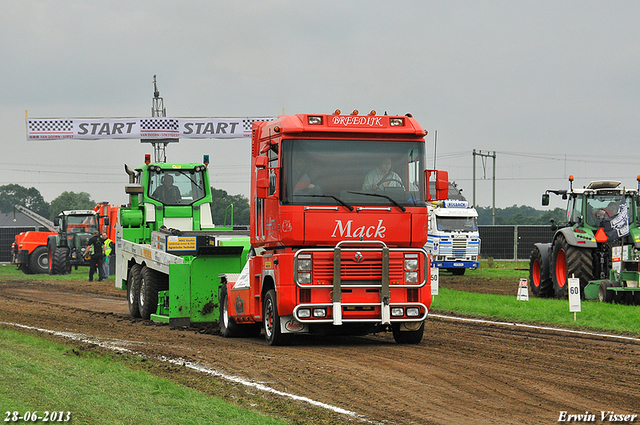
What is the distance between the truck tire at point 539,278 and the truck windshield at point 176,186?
33.1ft

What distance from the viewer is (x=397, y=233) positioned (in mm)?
12891

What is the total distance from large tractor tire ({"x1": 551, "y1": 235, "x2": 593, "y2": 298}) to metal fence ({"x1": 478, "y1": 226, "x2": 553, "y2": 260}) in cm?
2198

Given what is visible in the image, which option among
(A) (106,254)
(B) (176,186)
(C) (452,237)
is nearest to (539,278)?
(C) (452,237)

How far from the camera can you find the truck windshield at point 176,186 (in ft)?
68.1

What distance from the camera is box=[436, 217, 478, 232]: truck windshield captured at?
3697cm

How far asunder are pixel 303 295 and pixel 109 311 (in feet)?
33.7

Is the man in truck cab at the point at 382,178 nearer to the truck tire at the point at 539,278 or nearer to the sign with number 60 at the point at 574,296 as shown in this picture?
the sign with number 60 at the point at 574,296

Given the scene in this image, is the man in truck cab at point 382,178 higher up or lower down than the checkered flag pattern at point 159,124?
lower down

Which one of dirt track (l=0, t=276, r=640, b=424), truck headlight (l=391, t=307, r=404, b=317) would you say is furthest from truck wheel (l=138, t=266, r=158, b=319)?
truck headlight (l=391, t=307, r=404, b=317)

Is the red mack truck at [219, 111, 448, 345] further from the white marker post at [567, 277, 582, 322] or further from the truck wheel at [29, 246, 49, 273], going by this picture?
the truck wheel at [29, 246, 49, 273]

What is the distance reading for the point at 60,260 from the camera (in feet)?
136

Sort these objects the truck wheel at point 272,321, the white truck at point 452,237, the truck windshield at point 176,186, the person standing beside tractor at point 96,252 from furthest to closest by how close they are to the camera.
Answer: the white truck at point 452,237, the person standing beside tractor at point 96,252, the truck windshield at point 176,186, the truck wheel at point 272,321

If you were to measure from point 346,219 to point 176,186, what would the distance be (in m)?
9.15

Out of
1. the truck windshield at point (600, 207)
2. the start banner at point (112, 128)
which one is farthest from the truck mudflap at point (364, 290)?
the start banner at point (112, 128)
